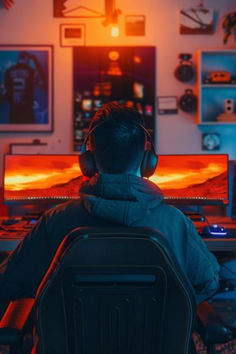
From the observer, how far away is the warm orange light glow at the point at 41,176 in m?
2.71

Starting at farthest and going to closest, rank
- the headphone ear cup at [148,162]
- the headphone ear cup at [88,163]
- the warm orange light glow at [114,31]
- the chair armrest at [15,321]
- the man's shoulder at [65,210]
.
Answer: the warm orange light glow at [114,31] → the headphone ear cup at [148,162] → the headphone ear cup at [88,163] → the man's shoulder at [65,210] → the chair armrest at [15,321]

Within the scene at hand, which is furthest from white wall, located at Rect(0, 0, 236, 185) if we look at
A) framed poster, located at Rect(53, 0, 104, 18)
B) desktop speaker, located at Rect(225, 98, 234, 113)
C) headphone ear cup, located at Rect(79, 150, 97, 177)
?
headphone ear cup, located at Rect(79, 150, 97, 177)

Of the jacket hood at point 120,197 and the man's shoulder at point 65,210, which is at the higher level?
the jacket hood at point 120,197

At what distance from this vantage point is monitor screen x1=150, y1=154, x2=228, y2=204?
8.91 feet

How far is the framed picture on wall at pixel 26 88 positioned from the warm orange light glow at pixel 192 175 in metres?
1.99

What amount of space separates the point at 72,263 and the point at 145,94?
345cm

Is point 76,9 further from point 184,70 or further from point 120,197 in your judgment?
point 120,197

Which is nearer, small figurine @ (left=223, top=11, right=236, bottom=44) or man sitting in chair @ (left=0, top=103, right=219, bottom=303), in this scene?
man sitting in chair @ (left=0, top=103, right=219, bottom=303)

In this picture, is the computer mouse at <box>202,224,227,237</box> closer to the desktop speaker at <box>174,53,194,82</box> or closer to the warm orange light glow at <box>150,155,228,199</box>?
the warm orange light glow at <box>150,155,228,199</box>

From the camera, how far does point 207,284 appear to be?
1.38 metres

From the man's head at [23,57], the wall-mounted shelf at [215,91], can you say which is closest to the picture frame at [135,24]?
the wall-mounted shelf at [215,91]

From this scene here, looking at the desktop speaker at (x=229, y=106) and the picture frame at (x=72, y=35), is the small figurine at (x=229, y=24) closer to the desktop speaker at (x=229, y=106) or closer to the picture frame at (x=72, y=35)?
the desktop speaker at (x=229, y=106)

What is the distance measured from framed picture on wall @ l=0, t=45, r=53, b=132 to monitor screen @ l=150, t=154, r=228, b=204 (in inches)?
78.3

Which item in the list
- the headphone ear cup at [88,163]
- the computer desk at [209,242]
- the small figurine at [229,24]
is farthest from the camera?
the small figurine at [229,24]
